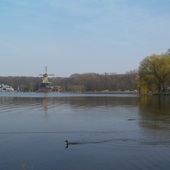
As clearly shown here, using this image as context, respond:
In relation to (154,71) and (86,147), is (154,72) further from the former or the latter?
(86,147)

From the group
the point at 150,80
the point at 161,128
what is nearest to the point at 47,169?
the point at 161,128

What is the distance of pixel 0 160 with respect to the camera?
15398 millimetres

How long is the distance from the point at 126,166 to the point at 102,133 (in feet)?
29.6

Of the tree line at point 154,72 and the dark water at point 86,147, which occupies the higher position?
the tree line at point 154,72

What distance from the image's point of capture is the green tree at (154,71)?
311 feet

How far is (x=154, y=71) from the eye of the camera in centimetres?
9656

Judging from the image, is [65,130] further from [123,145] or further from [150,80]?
[150,80]

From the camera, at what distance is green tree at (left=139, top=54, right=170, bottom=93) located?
94.9m

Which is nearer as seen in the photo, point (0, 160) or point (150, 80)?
point (0, 160)

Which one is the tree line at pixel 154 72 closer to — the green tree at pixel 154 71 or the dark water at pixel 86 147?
the green tree at pixel 154 71

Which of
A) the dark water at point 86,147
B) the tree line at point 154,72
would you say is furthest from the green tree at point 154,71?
the dark water at point 86,147

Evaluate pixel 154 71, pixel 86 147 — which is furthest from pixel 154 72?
pixel 86 147

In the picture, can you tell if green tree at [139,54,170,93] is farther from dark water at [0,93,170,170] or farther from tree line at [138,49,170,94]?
dark water at [0,93,170,170]

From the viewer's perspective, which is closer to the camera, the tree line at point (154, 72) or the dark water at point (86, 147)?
the dark water at point (86, 147)
